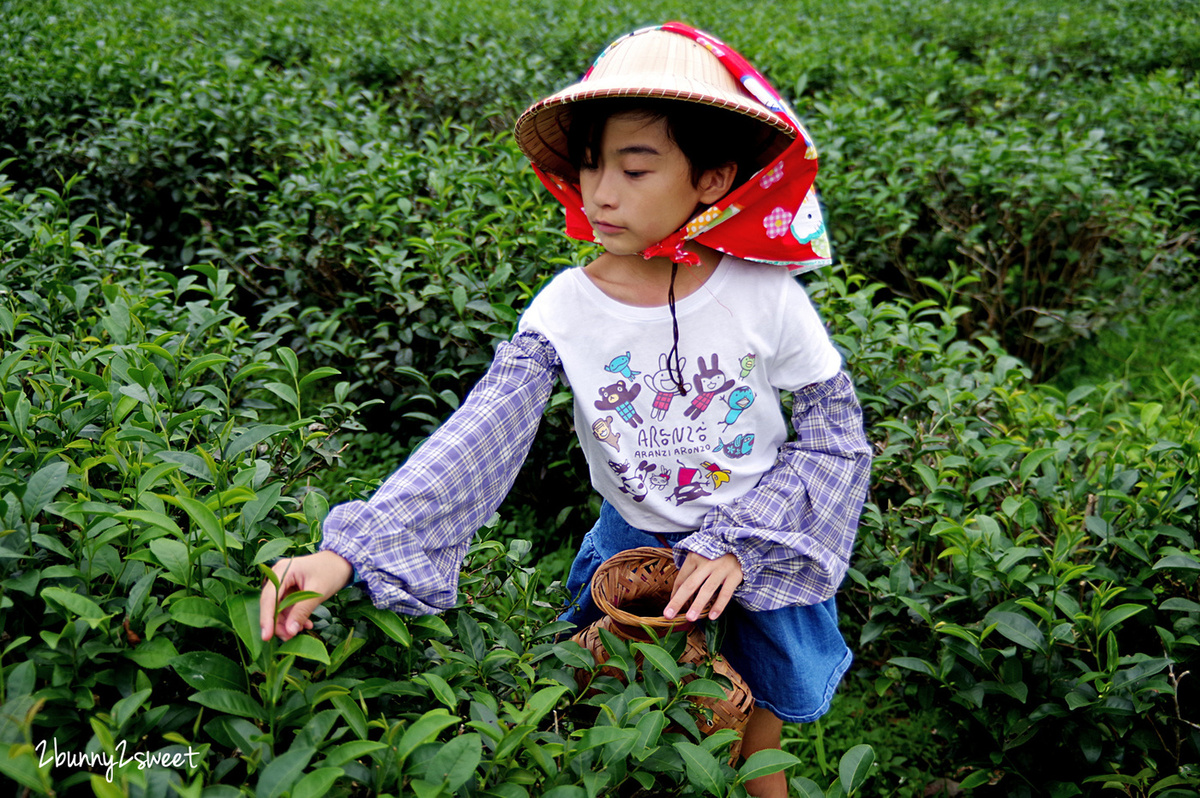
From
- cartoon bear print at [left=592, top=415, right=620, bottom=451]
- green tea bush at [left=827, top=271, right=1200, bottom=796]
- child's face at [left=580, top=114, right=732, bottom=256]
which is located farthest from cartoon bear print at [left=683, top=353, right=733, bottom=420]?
green tea bush at [left=827, top=271, right=1200, bottom=796]

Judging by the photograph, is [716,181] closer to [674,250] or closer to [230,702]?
[674,250]

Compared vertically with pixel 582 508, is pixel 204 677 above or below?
above

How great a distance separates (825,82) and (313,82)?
2.93 meters

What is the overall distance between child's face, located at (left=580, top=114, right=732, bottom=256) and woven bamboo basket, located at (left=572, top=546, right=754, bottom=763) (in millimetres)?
575

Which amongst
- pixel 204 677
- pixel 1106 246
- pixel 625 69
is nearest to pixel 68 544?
pixel 204 677

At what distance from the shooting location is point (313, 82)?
15.7 feet

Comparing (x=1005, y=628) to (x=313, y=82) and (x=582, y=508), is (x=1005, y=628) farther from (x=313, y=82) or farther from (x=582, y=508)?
(x=313, y=82)

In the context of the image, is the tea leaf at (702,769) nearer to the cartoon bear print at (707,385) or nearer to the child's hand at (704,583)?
the child's hand at (704,583)

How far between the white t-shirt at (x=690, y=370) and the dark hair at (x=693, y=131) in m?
0.19

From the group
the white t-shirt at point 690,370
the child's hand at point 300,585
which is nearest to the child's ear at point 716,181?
the white t-shirt at point 690,370

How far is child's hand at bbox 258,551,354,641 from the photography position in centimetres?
111

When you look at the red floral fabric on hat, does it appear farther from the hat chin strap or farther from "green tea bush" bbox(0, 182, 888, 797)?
"green tea bush" bbox(0, 182, 888, 797)

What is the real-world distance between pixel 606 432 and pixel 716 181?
0.49 meters

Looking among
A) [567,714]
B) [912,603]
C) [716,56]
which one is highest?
[716,56]
